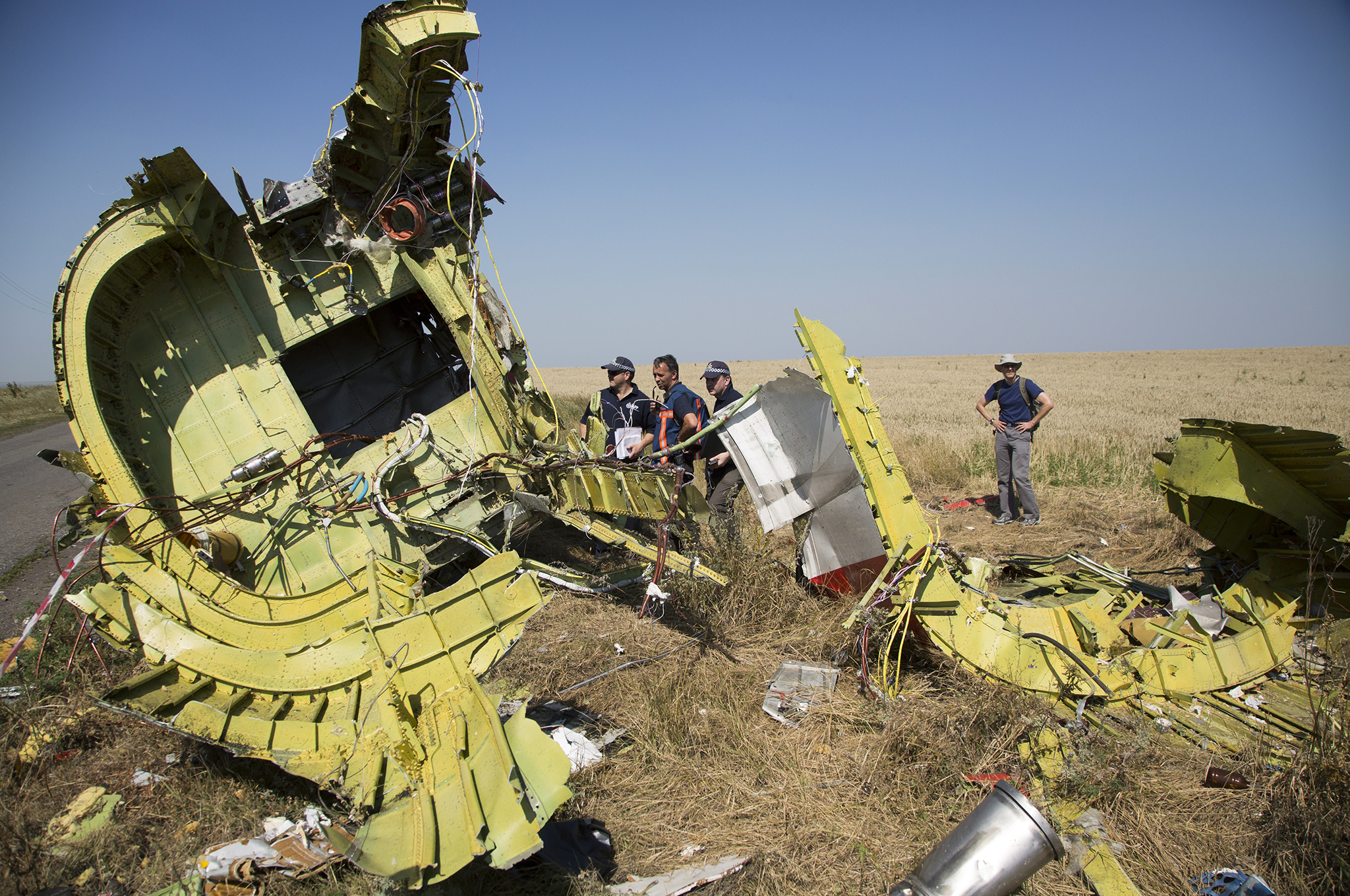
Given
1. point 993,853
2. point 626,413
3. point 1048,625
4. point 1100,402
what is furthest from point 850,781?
point 1100,402

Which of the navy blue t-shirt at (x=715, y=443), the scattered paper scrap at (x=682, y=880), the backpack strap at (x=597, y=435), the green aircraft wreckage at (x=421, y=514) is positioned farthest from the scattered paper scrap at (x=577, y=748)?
the navy blue t-shirt at (x=715, y=443)

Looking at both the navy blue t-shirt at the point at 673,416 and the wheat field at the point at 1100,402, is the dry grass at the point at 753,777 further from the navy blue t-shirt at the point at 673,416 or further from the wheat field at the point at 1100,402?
the wheat field at the point at 1100,402

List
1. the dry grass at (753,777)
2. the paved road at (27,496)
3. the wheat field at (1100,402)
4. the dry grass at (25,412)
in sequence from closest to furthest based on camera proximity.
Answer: the dry grass at (753,777) → the paved road at (27,496) → the wheat field at (1100,402) → the dry grass at (25,412)

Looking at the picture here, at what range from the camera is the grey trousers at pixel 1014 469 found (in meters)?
7.90

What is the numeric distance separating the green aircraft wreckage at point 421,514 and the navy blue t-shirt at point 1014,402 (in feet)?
10.3

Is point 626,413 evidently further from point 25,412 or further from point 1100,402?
point 25,412

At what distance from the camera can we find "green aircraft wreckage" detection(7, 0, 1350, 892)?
3.06m

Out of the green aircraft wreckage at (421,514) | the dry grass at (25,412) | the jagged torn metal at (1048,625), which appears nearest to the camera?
the green aircraft wreckage at (421,514)

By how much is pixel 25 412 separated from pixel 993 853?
41171 millimetres

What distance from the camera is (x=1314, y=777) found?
2709 millimetres

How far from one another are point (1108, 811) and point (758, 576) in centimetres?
278

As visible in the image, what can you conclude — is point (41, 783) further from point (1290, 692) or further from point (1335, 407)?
point (1335, 407)

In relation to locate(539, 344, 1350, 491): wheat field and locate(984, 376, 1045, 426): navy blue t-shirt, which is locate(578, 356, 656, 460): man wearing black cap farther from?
locate(984, 376, 1045, 426): navy blue t-shirt

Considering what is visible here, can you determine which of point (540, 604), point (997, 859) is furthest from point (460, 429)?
point (997, 859)
